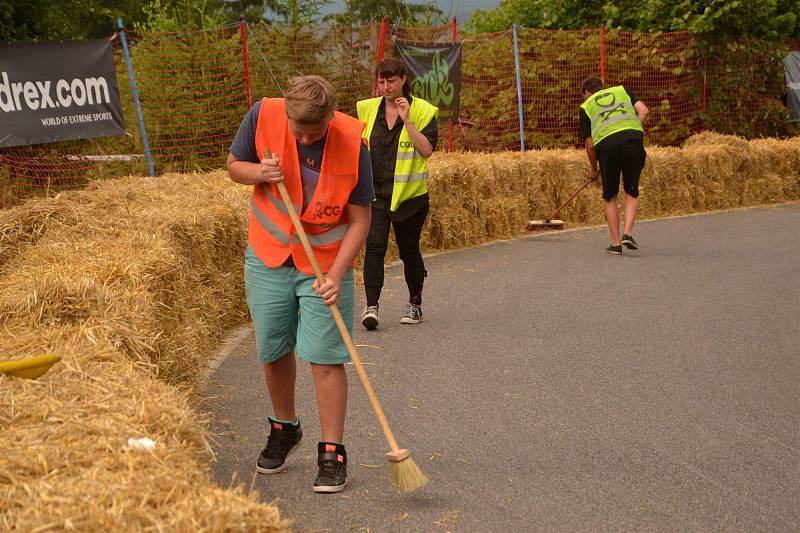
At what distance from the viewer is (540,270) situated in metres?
10.6

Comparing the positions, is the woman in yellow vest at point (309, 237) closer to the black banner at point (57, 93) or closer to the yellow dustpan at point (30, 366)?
the yellow dustpan at point (30, 366)

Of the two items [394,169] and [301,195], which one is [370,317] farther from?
[301,195]

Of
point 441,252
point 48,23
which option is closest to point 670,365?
point 441,252

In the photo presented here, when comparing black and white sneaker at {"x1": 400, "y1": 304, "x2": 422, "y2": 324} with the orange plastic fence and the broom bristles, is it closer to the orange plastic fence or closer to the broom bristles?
the broom bristles

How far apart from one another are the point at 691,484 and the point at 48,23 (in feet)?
36.2

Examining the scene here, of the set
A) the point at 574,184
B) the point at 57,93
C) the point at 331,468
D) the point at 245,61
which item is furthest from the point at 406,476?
the point at 245,61

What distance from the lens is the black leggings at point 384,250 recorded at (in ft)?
25.9

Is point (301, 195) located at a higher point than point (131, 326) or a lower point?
higher

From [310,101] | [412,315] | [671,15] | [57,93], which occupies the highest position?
[671,15]

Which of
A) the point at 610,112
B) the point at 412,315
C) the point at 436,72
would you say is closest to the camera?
the point at 412,315

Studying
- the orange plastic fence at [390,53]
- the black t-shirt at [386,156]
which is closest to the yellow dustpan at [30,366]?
the black t-shirt at [386,156]

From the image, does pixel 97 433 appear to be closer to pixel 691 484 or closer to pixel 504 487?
pixel 504 487

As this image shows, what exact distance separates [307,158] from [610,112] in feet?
24.9

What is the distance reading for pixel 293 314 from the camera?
482 centimetres
